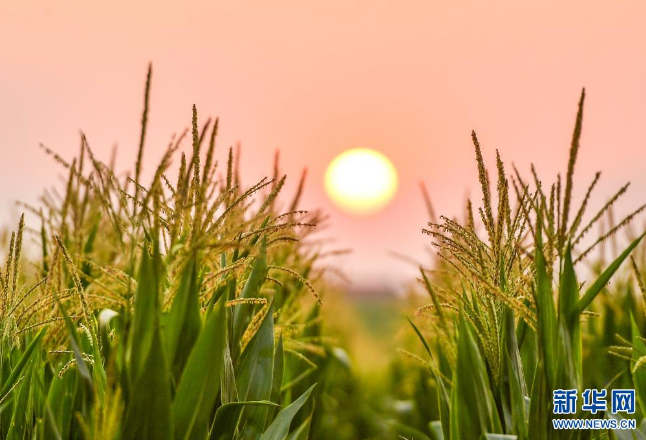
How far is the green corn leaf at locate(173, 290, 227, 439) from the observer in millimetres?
1618

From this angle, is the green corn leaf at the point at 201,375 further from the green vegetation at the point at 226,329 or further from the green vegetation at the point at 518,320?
the green vegetation at the point at 518,320

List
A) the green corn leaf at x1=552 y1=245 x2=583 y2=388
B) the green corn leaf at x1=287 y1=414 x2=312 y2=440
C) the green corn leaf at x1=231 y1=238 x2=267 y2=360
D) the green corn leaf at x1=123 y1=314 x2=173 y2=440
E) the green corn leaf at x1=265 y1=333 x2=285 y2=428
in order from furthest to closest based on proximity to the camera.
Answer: the green corn leaf at x1=265 y1=333 x2=285 y2=428 < the green corn leaf at x1=287 y1=414 x2=312 y2=440 < the green corn leaf at x1=231 y1=238 x2=267 y2=360 < the green corn leaf at x1=552 y1=245 x2=583 y2=388 < the green corn leaf at x1=123 y1=314 x2=173 y2=440

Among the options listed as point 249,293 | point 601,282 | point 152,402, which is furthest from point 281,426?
point 601,282

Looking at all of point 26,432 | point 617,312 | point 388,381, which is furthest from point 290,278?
point 388,381

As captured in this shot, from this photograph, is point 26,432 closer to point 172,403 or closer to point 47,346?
point 47,346

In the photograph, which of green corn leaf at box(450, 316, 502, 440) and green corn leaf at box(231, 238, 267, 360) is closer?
green corn leaf at box(450, 316, 502, 440)

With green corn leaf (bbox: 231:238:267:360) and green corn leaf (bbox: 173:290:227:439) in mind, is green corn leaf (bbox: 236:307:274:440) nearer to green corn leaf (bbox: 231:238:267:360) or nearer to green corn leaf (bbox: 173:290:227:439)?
green corn leaf (bbox: 231:238:267:360)

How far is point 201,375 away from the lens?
163cm

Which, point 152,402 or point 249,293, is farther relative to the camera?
point 249,293

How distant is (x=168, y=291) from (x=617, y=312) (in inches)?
153

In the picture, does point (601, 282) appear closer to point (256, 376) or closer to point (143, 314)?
point (256, 376)

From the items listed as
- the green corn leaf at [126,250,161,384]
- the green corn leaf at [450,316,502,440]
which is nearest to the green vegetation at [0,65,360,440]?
the green corn leaf at [126,250,161,384]

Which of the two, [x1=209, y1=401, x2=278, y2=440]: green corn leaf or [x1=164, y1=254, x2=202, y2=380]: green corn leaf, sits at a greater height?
[x1=164, y1=254, x2=202, y2=380]: green corn leaf

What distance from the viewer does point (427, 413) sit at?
5039mm
